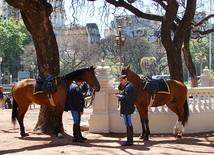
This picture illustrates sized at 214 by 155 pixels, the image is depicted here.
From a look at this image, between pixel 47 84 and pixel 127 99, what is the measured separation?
7.83 feet

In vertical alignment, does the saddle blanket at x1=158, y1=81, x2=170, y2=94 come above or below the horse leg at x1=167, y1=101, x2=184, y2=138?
above

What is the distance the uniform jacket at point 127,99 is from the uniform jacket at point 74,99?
1039 millimetres

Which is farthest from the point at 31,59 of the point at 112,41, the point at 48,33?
the point at 48,33

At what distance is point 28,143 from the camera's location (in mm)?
7383

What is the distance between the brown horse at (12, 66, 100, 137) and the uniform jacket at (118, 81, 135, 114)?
1398 mm

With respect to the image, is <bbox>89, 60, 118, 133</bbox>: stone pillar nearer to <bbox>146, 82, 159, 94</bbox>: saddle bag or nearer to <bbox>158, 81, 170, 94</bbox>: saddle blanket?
<bbox>146, 82, 159, 94</bbox>: saddle bag

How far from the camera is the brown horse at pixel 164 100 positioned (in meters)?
8.29

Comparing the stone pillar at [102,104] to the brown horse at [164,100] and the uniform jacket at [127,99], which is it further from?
the uniform jacket at [127,99]

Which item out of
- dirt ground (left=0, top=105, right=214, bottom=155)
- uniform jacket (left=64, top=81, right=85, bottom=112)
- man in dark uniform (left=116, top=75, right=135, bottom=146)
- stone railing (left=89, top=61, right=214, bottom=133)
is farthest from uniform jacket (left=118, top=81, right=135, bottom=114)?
stone railing (left=89, top=61, right=214, bottom=133)

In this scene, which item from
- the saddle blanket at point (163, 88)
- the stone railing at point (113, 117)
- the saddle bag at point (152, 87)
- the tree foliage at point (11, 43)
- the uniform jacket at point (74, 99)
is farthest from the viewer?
the tree foliage at point (11, 43)

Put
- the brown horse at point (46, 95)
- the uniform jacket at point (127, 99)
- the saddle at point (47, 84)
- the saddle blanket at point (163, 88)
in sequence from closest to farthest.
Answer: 1. the uniform jacket at point (127, 99)
2. the saddle at point (47, 84)
3. the brown horse at point (46, 95)
4. the saddle blanket at point (163, 88)

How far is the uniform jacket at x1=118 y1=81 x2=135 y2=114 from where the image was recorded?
6965mm

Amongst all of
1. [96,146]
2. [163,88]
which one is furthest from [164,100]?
[96,146]

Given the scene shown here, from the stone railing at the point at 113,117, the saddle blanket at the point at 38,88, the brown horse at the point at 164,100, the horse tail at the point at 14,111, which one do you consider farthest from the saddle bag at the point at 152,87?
the horse tail at the point at 14,111
